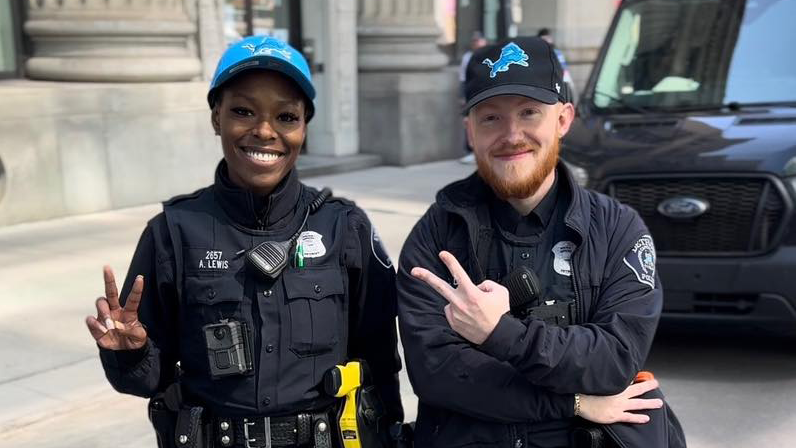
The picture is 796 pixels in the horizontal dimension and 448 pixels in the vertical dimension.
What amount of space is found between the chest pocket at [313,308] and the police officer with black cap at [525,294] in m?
0.20

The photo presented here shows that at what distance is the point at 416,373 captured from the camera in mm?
2055

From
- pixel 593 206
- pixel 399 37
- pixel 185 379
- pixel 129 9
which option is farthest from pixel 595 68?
pixel 399 37

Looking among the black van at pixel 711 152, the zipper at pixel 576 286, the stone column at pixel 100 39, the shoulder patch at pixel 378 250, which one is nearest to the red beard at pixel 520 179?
the zipper at pixel 576 286

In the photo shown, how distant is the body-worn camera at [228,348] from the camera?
82.9 inches

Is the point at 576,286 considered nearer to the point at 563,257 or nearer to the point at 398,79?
the point at 563,257

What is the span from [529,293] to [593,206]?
33 centimetres

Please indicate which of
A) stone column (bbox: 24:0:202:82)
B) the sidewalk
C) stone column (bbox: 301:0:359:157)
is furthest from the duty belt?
stone column (bbox: 301:0:359:157)

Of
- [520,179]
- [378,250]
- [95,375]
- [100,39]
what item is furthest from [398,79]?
[520,179]

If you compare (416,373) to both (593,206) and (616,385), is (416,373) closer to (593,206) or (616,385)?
(616,385)

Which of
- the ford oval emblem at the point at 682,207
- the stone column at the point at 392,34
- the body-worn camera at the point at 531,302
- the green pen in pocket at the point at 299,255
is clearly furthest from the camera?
the stone column at the point at 392,34

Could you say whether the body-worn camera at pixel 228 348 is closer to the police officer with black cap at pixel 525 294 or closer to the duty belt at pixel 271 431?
the duty belt at pixel 271 431

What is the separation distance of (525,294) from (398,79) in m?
11.4

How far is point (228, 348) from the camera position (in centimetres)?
212

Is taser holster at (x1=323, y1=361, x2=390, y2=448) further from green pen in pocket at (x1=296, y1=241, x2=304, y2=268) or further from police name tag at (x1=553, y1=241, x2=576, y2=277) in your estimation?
police name tag at (x1=553, y1=241, x2=576, y2=277)
